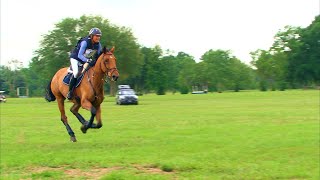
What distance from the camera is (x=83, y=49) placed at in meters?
6.18

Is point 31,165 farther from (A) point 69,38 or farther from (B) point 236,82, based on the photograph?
(B) point 236,82

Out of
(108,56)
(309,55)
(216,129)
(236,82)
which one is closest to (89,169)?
(108,56)

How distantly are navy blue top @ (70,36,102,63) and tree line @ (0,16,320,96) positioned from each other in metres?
3.03

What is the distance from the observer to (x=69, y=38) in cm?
1503

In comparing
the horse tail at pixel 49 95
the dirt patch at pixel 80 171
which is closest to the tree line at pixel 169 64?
the horse tail at pixel 49 95

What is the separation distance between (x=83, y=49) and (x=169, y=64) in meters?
33.2

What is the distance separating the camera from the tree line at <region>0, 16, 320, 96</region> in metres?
16.7

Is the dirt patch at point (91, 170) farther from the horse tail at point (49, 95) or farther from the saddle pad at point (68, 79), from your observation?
the saddle pad at point (68, 79)

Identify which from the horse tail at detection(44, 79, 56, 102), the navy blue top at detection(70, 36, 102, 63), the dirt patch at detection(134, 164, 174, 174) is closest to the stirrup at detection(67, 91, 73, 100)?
the horse tail at detection(44, 79, 56, 102)

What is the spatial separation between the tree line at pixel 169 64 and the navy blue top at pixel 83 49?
3.03 meters

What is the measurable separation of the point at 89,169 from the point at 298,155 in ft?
27.9

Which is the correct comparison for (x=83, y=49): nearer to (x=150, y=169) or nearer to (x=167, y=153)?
(x=150, y=169)

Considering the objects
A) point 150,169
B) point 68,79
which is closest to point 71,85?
point 68,79

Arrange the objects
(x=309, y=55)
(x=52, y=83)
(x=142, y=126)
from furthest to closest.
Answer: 1. (x=309, y=55)
2. (x=142, y=126)
3. (x=52, y=83)
